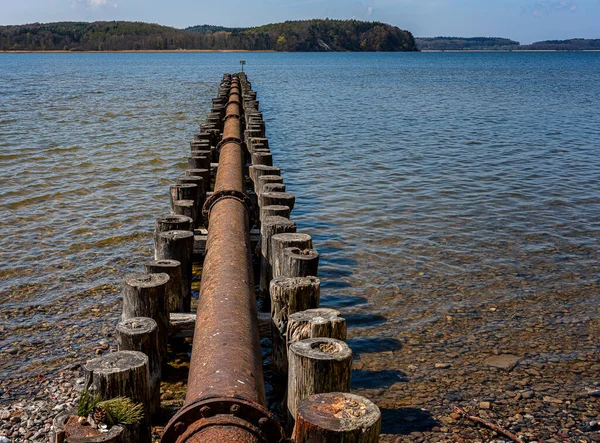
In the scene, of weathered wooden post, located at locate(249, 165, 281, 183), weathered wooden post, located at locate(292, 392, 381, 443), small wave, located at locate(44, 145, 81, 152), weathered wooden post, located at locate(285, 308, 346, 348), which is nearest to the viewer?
weathered wooden post, located at locate(292, 392, 381, 443)

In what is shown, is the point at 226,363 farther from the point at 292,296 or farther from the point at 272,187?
the point at 272,187

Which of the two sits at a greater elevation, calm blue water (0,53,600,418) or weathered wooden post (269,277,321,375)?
weathered wooden post (269,277,321,375)

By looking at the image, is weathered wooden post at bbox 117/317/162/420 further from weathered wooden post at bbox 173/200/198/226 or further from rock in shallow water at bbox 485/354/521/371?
rock in shallow water at bbox 485/354/521/371

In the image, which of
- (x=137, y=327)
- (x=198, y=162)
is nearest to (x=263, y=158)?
(x=198, y=162)

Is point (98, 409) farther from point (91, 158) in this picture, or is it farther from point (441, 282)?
point (91, 158)

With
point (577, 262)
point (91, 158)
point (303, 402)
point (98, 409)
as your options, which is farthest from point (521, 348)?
point (91, 158)

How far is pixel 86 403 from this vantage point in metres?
3.45

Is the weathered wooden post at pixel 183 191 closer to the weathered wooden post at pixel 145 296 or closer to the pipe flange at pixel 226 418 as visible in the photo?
the weathered wooden post at pixel 145 296

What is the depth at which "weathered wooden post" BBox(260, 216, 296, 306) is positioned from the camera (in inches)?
258

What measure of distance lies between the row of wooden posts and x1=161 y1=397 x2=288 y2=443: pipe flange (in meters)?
0.16

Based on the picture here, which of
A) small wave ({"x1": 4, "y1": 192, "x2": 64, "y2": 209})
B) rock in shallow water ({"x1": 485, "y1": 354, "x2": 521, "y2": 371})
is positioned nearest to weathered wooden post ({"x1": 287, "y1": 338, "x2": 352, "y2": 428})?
rock in shallow water ({"x1": 485, "y1": 354, "x2": 521, "y2": 371})

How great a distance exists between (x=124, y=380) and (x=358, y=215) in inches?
361

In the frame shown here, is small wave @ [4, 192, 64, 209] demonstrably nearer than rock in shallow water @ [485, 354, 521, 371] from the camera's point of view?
No

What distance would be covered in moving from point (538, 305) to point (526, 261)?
70.6 inches
